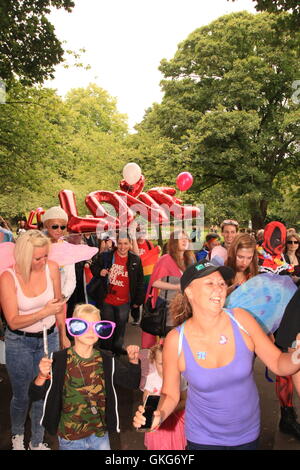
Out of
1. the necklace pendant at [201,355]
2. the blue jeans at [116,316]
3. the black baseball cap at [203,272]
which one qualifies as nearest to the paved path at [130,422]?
the blue jeans at [116,316]

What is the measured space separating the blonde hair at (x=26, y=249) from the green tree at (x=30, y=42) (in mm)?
10031

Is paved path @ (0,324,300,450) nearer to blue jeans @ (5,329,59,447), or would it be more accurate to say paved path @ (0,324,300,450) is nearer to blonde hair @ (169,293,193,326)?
blue jeans @ (5,329,59,447)

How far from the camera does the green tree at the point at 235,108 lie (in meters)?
21.0

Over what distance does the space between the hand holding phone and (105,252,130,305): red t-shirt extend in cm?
370

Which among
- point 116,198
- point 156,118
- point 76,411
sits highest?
point 156,118

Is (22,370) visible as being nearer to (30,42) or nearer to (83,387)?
(83,387)

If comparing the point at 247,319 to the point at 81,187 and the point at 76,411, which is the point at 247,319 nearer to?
the point at 76,411

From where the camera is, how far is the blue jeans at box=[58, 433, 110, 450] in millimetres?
2701

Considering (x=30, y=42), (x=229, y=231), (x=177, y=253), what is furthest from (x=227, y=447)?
(x=30, y=42)

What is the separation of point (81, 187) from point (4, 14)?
15681mm

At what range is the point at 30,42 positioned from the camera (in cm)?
1255

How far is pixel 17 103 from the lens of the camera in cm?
1591

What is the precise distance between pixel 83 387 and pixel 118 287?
10.7ft
